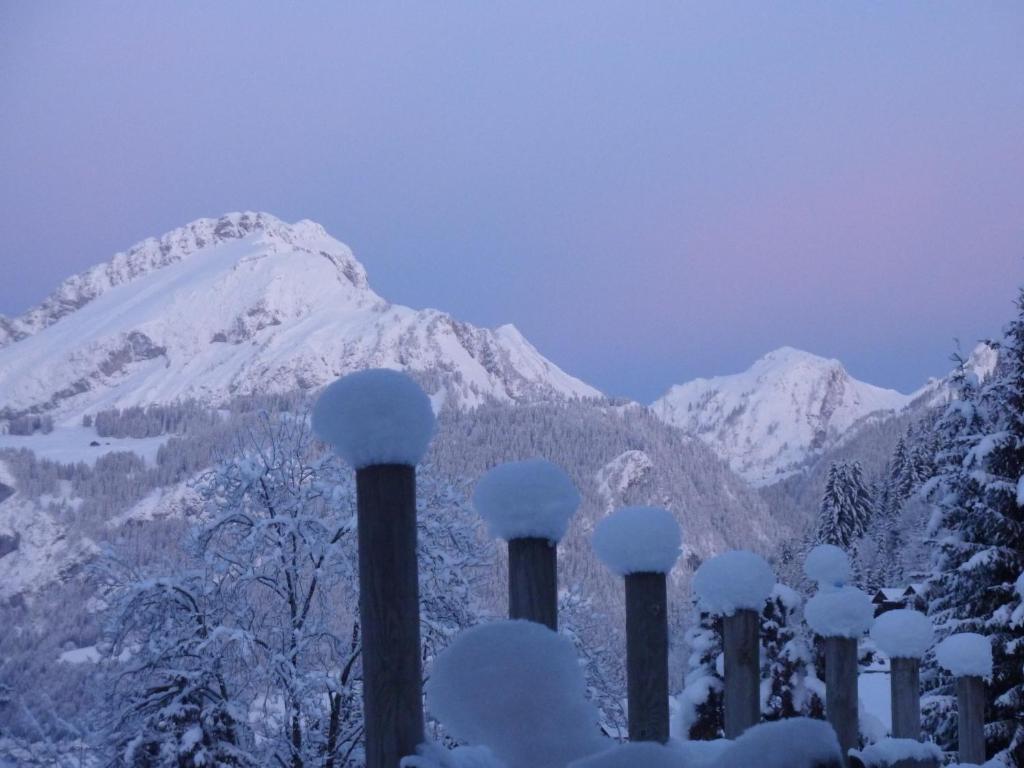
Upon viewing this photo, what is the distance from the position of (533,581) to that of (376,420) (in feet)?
1.11

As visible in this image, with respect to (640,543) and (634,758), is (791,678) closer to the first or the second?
(640,543)

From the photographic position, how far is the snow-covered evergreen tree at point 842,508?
2018 inches

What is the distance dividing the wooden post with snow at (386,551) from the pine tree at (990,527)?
1164cm

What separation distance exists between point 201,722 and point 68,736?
157 inches

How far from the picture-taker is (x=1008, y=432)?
1219cm

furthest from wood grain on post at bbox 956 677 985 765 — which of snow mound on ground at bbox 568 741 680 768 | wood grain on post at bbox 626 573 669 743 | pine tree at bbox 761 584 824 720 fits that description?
pine tree at bbox 761 584 824 720

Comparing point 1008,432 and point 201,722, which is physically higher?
point 1008,432

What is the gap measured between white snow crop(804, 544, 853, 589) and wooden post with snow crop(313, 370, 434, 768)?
1066mm

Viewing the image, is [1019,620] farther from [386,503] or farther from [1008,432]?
[386,503]

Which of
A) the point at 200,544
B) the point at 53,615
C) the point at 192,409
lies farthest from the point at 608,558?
the point at 192,409

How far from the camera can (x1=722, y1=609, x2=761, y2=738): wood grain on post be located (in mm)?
1510

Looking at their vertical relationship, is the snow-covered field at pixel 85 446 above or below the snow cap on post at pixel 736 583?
above

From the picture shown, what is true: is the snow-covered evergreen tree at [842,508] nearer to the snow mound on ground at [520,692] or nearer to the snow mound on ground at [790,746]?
the snow mound on ground at [520,692]

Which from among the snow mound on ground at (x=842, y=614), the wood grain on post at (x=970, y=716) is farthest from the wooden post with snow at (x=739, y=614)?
the wood grain on post at (x=970, y=716)
